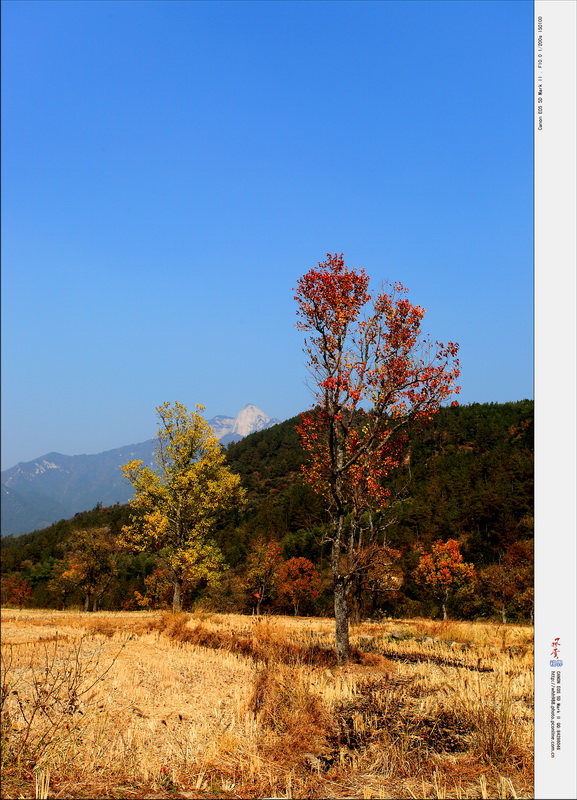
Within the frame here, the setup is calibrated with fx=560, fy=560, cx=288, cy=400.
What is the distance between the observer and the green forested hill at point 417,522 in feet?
114

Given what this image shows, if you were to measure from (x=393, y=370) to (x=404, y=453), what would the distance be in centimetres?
421

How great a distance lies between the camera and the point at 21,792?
6.16 meters

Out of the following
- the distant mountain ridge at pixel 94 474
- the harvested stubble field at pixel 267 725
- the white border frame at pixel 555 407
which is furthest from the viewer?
the distant mountain ridge at pixel 94 474

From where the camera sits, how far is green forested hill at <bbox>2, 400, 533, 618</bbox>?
114ft

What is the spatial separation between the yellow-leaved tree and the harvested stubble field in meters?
9.50

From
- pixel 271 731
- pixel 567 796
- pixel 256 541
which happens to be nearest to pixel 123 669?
pixel 271 731

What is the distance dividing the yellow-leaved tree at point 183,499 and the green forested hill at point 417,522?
4.18 metres

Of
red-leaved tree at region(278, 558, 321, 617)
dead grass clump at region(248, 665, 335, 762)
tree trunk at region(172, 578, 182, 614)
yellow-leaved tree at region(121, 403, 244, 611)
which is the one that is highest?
yellow-leaved tree at region(121, 403, 244, 611)

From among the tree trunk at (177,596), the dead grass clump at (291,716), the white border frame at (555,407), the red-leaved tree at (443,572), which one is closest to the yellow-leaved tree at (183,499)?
the tree trunk at (177,596)

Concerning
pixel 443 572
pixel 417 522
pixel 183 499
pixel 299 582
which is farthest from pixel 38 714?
pixel 417 522

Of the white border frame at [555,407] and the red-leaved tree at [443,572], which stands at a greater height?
the white border frame at [555,407]

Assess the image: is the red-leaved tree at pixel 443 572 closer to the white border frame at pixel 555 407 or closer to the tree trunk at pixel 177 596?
the tree trunk at pixel 177 596

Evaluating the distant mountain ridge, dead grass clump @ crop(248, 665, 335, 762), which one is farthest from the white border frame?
the distant mountain ridge

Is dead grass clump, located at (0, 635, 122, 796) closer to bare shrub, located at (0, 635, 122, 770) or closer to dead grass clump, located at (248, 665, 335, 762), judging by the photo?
bare shrub, located at (0, 635, 122, 770)
